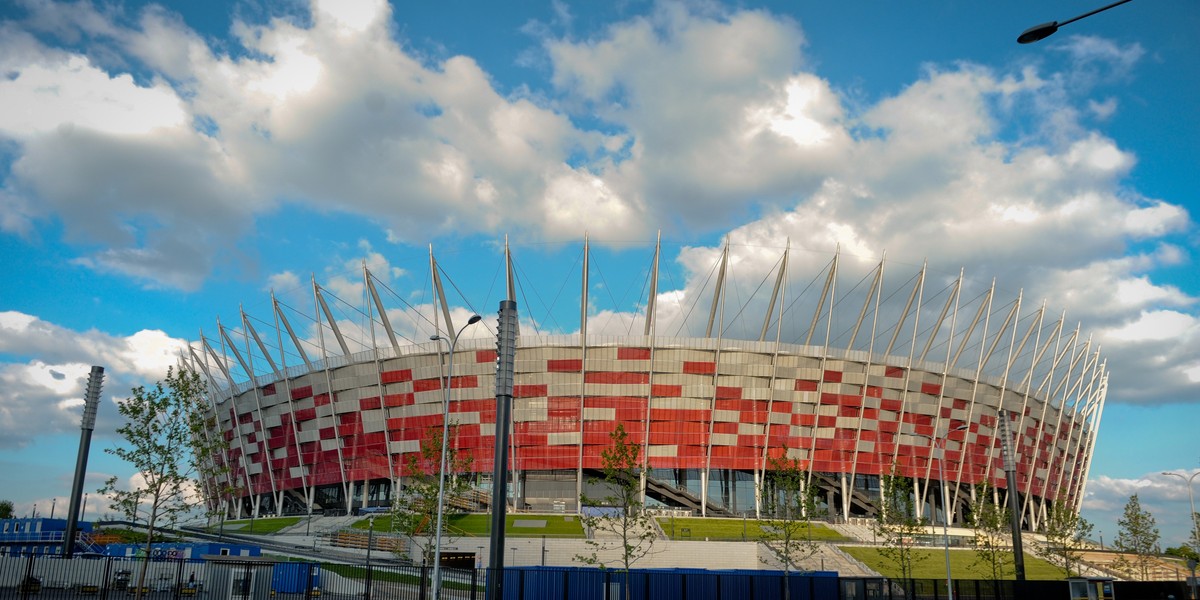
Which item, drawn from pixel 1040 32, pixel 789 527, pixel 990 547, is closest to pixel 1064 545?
pixel 990 547

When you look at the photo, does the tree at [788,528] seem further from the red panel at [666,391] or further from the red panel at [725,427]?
the red panel at [666,391]

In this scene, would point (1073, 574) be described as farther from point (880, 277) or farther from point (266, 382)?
point (266, 382)

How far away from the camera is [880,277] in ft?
283

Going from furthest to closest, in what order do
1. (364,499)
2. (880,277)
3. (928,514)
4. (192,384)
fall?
(928,514)
(364,499)
(880,277)
(192,384)

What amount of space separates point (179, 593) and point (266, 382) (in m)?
74.1

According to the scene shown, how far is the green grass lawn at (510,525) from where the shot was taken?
2729 inches

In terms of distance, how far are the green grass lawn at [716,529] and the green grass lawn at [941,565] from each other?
6850 mm

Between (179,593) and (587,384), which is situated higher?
(587,384)

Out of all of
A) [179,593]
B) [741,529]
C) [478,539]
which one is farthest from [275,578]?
[741,529]

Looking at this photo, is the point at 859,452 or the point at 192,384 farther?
the point at 859,452

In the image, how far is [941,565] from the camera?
64.5m

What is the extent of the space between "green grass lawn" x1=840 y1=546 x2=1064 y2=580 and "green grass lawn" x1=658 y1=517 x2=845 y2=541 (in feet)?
22.5

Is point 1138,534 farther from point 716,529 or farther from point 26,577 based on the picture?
point 26,577

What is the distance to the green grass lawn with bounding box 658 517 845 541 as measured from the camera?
71000 mm
